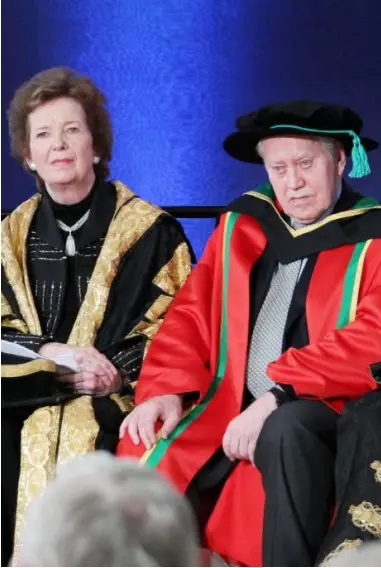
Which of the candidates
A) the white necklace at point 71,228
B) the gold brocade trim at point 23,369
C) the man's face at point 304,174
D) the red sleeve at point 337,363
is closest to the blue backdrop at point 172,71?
the white necklace at point 71,228

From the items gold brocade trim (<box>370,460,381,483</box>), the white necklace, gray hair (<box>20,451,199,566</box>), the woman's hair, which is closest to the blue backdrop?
the woman's hair

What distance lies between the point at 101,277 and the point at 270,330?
534 millimetres

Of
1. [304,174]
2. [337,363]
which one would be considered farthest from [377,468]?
[304,174]

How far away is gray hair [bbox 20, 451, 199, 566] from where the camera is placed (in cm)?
108

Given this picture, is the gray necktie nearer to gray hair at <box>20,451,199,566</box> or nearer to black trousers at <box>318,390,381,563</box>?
black trousers at <box>318,390,381,563</box>

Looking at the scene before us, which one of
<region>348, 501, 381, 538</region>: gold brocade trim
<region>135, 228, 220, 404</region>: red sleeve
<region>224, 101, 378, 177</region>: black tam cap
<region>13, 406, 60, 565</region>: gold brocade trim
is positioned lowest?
<region>13, 406, 60, 565</region>: gold brocade trim

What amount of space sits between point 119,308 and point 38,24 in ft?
4.09

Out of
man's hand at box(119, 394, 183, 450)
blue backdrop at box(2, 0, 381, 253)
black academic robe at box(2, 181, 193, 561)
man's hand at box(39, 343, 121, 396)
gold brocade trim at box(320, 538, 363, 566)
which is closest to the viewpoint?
gold brocade trim at box(320, 538, 363, 566)

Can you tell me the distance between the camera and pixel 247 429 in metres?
2.42

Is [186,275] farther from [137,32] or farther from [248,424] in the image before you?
[137,32]

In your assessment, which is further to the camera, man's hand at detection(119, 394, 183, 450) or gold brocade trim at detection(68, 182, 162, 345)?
gold brocade trim at detection(68, 182, 162, 345)

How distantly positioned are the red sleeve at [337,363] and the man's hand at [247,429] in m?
0.06

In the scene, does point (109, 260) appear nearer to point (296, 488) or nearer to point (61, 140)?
point (61, 140)

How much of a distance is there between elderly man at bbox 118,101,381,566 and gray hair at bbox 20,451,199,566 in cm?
114
